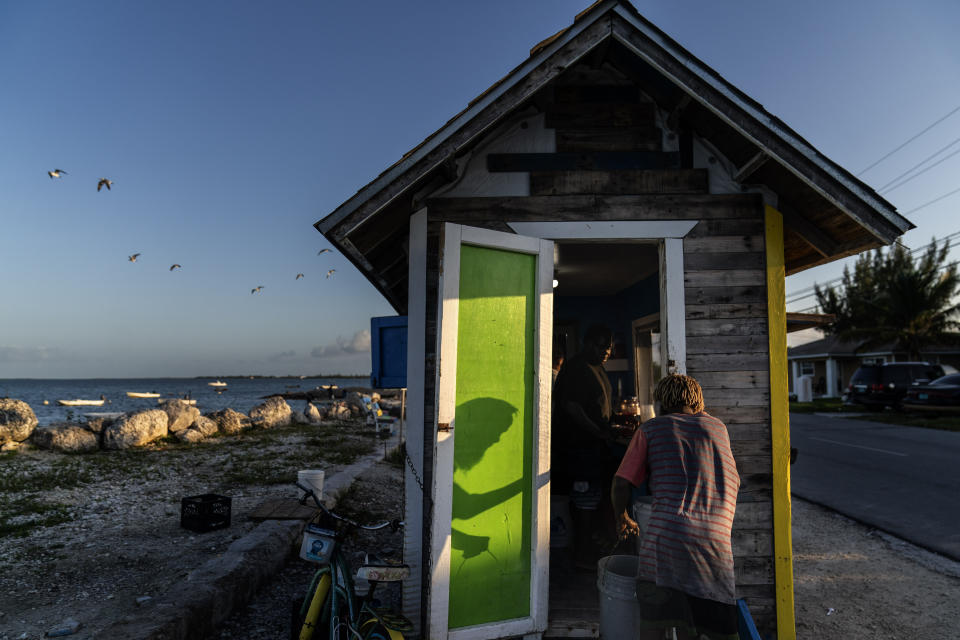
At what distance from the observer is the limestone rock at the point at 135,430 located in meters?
12.2

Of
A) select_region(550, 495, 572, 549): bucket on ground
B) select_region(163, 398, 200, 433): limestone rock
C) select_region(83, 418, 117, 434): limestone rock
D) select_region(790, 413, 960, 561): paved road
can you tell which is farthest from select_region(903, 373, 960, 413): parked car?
select_region(83, 418, 117, 434): limestone rock

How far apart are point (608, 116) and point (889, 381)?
78.1 feet

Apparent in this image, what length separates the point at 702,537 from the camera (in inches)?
110

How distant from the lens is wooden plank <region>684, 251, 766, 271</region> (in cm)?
422

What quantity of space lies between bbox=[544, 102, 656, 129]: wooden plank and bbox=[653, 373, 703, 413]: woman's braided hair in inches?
94.4

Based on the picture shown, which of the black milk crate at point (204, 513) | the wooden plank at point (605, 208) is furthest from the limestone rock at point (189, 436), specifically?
the wooden plank at point (605, 208)

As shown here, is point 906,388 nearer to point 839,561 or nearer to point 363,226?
point 839,561

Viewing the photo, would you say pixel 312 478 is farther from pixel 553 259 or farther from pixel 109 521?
pixel 553 259

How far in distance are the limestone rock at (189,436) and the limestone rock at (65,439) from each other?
6.55 ft

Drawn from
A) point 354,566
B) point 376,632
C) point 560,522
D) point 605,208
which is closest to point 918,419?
point 560,522

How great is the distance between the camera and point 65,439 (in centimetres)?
1162

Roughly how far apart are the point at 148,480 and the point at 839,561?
10.1 m

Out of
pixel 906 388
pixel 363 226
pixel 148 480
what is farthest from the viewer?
pixel 906 388

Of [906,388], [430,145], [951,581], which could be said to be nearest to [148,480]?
[430,145]
